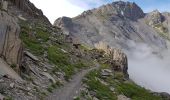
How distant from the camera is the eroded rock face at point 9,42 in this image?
44688mm

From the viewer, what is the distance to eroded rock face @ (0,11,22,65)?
4469 cm

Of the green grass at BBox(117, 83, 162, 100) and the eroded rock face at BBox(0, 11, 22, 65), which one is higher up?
the eroded rock face at BBox(0, 11, 22, 65)

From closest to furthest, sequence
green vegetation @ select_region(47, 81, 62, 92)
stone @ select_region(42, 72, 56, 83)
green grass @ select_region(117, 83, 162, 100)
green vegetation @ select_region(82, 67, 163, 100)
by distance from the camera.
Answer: green vegetation @ select_region(47, 81, 62, 92)
stone @ select_region(42, 72, 56, 83)
green vegetation @ select_region(82, 67, 163, 100)
green grass @ select_region(117, 83, 162, 100)

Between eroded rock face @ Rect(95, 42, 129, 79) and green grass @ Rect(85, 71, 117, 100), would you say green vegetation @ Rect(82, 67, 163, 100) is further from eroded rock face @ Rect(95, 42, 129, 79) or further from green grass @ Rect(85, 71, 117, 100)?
eroded rock face @ Rect(95, 42, 129, 79)

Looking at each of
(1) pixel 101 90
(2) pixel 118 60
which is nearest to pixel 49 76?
(1) pixel 101 90

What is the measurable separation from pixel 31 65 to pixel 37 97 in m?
12.5

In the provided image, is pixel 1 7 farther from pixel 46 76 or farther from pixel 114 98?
pixel 114 98

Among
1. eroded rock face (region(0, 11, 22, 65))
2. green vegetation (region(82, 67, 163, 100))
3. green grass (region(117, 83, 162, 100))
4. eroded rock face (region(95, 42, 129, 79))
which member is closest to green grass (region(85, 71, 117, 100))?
green vegetation (region(82, 67, 163, 100))

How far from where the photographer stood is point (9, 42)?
46406 mm

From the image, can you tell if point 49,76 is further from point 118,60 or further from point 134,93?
point 118,60

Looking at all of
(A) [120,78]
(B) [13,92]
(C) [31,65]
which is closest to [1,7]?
(C) [31,65]

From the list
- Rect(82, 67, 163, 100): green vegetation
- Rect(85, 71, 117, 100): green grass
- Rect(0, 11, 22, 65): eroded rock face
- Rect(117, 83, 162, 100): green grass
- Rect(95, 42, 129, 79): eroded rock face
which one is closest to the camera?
Rect(0, 11, 22, 65): eroded rock face

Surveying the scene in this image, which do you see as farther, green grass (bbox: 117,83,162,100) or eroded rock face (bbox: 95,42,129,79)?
eroded rock face (bbox: 95,42,129,79)

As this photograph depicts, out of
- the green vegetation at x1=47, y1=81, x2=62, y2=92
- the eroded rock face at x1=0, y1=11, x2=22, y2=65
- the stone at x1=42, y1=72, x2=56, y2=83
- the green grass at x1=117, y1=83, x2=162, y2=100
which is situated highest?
the eroded rock face at x1=0, y1=11, x2=22, y2=65
